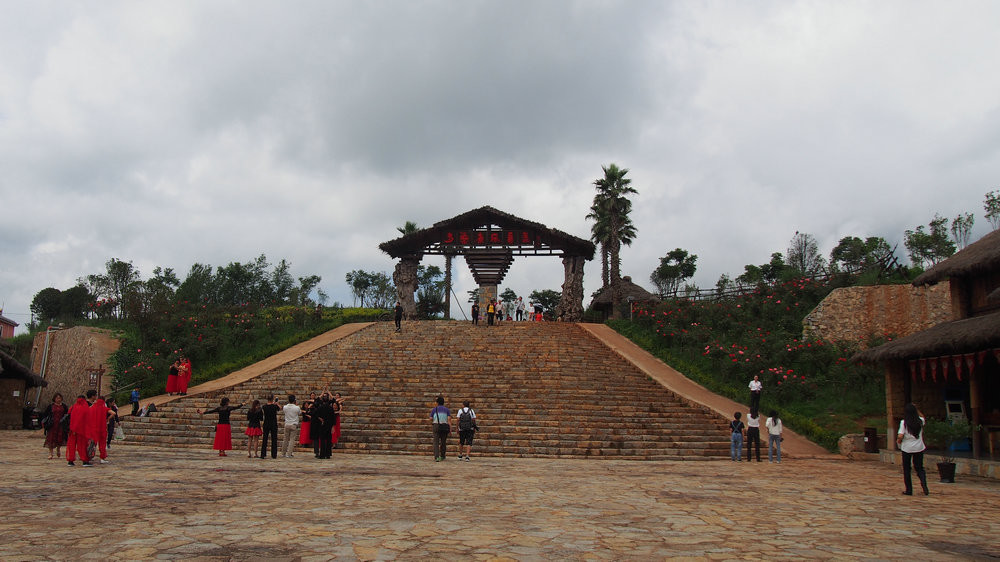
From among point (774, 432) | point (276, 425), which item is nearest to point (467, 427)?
point (276, 425)

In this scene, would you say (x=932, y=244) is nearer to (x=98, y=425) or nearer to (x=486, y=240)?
(x=486, y=240)

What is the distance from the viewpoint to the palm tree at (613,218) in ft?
114

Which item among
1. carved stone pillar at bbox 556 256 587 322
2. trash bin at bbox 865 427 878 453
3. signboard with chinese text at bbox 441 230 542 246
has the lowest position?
trash bin at bbox 865 427 878 453

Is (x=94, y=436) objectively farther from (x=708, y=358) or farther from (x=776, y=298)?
(x=776, y=298)

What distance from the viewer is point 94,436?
11.3m

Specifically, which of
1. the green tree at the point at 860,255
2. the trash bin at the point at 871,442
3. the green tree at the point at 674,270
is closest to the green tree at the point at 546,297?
the green tree at the point at 674,270

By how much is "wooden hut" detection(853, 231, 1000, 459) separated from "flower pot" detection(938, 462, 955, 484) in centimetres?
230

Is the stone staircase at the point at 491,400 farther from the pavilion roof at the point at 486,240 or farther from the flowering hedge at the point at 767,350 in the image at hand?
the pavilion roof at the point at 486,240

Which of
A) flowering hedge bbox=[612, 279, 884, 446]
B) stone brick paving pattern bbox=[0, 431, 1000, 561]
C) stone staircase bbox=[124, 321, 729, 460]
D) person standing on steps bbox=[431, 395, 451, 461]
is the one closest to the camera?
stone brick paving pattern bbox=[0, 431, 1000, 561]

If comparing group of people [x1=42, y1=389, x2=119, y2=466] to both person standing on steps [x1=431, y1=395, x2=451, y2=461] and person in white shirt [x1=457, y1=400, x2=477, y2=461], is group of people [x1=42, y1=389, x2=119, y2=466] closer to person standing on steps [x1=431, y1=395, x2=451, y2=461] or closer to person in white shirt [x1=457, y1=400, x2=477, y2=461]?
person standing on steps [x1=431, y1=395, x2=451, y2=461]

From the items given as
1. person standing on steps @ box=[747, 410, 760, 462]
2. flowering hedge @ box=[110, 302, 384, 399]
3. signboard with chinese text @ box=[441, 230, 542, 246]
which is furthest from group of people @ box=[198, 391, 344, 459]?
signboard with chinese text @ box=[441, 230, 542, 246]

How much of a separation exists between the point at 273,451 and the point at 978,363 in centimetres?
1354

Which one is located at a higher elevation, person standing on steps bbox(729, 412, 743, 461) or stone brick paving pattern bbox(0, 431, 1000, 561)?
person standing on steps bbox(729, 412, 743, 461)

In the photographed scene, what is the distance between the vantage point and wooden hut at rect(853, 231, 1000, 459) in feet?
40.8
